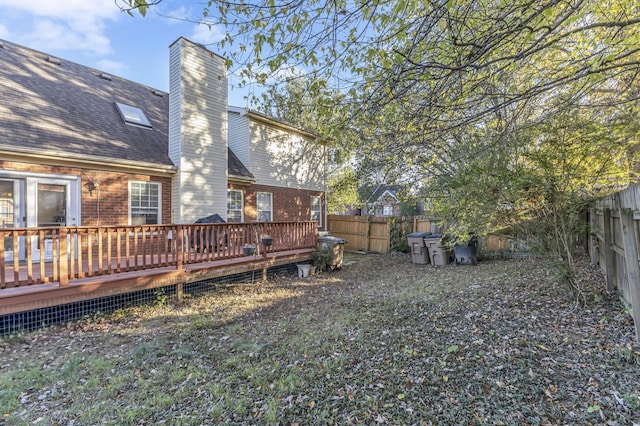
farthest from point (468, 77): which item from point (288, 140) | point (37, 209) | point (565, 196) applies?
point (288, 140)

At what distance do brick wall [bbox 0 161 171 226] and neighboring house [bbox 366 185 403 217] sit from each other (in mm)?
8764

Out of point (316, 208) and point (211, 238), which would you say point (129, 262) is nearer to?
point (211, 238)

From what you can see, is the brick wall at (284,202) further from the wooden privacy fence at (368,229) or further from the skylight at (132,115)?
the skylight at (132,115)

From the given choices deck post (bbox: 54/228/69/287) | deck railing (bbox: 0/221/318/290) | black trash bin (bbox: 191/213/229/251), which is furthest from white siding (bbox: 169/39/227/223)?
deck post (bbox: 54/228/69/287)

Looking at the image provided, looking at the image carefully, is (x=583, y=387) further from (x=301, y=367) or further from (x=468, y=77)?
(x=468, y=77)

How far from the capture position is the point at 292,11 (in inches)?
119

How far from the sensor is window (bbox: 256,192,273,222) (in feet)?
38.3

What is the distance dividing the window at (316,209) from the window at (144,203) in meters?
6.89

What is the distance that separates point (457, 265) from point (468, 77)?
23.6ft

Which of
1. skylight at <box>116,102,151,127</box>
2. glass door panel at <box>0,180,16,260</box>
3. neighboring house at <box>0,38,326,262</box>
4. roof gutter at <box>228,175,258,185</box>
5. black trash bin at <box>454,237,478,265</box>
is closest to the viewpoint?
glass door panel at <box>0,180,16,260</box>

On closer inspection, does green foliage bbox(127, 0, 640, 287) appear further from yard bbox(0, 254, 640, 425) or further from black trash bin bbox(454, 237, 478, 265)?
black trash bin bbox(454, 237, 478, 265)

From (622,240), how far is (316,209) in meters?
11.2

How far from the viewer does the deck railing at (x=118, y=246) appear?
4.66m

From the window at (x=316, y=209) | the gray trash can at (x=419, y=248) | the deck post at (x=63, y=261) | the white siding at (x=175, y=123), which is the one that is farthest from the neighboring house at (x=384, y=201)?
the deck post at (x=63, y=261)
